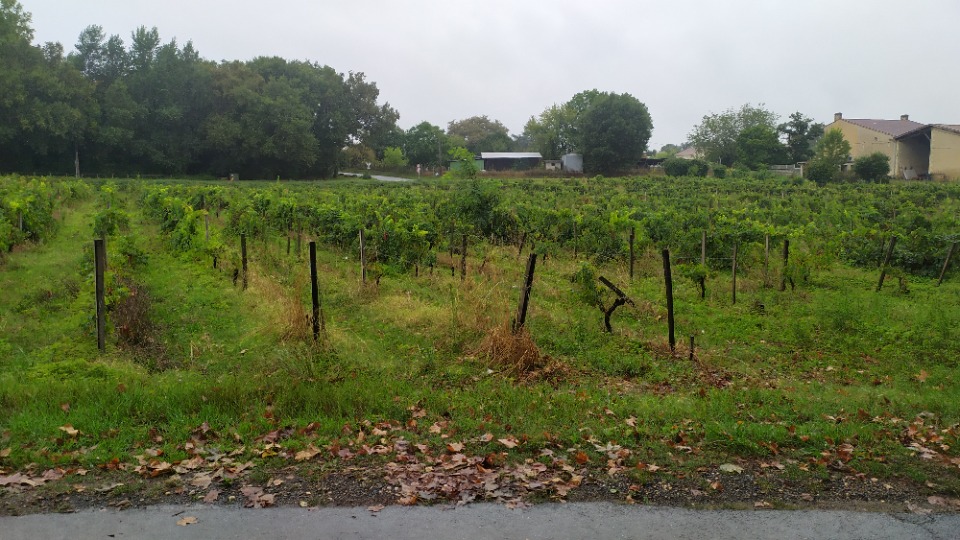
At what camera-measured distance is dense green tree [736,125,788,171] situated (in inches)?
2596

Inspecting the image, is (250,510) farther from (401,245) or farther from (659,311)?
(401,245)

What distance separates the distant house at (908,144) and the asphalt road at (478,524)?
179 feet

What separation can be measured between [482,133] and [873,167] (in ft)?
197

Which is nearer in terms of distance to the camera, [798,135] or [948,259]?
[948,259]

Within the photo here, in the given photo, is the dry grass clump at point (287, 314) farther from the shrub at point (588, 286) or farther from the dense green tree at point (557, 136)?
the dense green tree at point (557, 136)

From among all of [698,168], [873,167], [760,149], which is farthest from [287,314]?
[760,149]

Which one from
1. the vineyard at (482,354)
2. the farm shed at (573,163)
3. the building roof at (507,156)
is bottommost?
the vineyard at (482,354)

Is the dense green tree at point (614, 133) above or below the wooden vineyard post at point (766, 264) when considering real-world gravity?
above

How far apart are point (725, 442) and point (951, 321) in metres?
8.28

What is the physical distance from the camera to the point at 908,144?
188 ft

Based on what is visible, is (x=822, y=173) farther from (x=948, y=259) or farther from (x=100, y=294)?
(x=100, y=294)

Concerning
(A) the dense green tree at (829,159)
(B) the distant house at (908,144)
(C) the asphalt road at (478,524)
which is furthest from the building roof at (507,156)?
(C) the asphalt road at (478,524)

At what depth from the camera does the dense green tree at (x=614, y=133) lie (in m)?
65.2

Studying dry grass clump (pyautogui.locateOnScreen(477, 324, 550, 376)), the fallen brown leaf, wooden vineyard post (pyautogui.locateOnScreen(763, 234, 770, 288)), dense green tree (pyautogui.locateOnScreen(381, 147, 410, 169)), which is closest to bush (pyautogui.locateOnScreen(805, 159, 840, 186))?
wooden vineyard post (pyautogui.locateOnScreen(763, 234, 770, 288))
